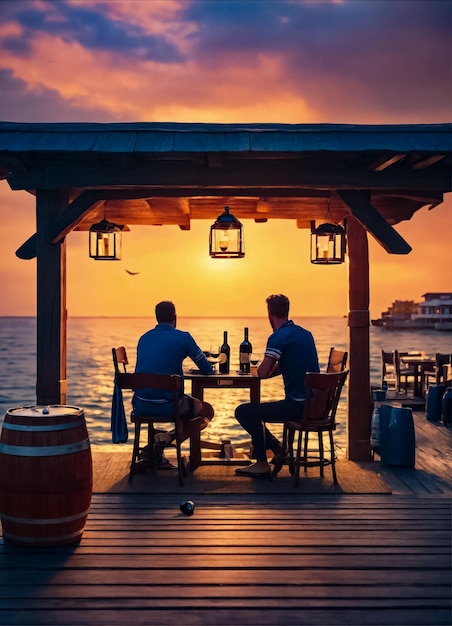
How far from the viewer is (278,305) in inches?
232

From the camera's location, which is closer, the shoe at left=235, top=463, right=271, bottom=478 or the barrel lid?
the barrel lid

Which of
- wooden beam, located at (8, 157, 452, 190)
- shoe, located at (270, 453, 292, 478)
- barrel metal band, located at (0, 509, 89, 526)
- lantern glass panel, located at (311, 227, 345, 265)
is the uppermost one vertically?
wooden beam, located at (8, 157, 452, 190)

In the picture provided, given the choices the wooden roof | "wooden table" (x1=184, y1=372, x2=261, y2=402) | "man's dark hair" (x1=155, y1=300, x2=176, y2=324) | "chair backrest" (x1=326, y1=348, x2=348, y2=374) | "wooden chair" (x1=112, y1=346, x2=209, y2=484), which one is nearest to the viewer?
the wooden roof

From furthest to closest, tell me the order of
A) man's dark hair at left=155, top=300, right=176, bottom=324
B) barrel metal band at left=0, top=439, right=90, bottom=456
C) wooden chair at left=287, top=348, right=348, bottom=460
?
1. wooden chair at left=287, top=348, right=348, bottom=460
2. man's dark hair at left=155, top=300, right=176, bottom=324
3. barrel metal band at left=0, top=439, right=90, bottom=456

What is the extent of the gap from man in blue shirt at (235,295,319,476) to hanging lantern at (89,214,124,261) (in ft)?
5.97

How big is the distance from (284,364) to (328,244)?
5.32 ft

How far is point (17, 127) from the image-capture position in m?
5.70

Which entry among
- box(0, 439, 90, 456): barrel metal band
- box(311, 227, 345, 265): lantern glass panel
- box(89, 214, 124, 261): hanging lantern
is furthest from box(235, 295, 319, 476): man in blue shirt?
box(0, 439, 90, 456): barrel metal band

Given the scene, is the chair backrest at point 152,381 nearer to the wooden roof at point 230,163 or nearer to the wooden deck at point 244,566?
the wooden deck at point 244,566

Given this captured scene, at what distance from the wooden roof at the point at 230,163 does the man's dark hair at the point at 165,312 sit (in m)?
0.92

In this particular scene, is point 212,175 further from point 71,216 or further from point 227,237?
point 71,216

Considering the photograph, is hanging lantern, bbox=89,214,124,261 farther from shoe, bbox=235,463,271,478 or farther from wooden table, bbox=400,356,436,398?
wooden table, bbox=400,356,436,398

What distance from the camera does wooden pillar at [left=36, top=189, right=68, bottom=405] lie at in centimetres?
584

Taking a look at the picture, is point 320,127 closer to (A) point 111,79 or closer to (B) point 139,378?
(B) point 139,378
